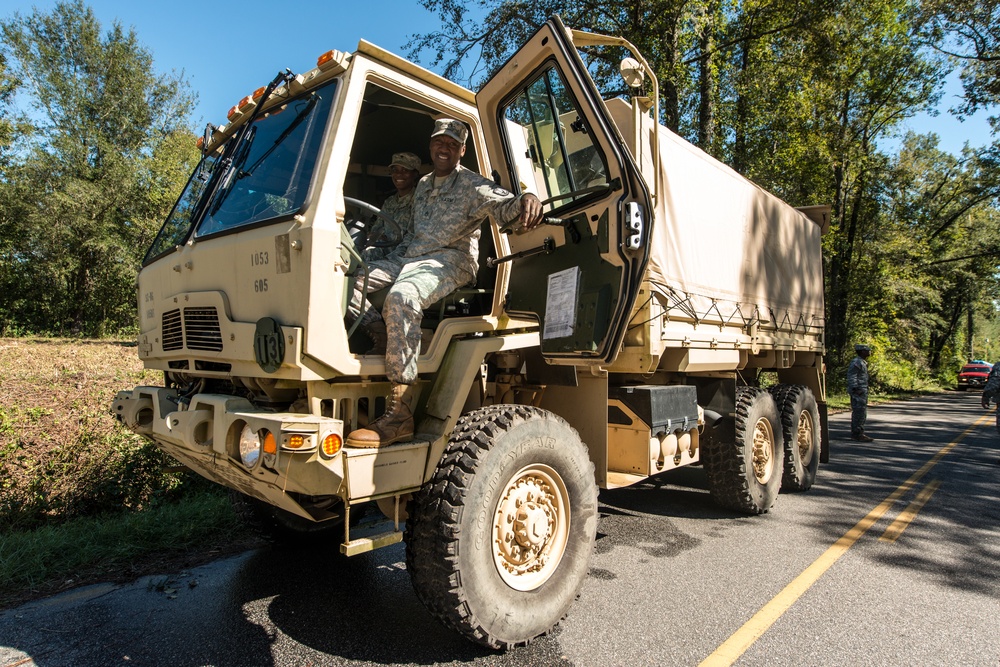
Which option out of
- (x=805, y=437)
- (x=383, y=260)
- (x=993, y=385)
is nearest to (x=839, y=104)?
(x=993, y=385)

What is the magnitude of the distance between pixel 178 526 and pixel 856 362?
12572 mm

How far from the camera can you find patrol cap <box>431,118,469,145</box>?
3512 millimetres

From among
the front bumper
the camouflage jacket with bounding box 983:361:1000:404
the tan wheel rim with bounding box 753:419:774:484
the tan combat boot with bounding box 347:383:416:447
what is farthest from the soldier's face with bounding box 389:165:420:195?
the camouflage jacket with bounding box 983:361:1000:404

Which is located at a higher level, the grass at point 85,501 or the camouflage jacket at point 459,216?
the camouflage jacket at point 459,216

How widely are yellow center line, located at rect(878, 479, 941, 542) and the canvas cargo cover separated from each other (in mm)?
2111

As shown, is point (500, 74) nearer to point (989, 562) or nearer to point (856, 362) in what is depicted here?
point (989, 562)

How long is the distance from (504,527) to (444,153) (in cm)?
211

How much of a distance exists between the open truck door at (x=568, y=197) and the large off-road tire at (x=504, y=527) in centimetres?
66

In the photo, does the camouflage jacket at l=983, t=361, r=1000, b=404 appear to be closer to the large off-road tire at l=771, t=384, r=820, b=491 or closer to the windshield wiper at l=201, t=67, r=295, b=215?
the large off-road tire at l=771, t=384, r=820, b=491

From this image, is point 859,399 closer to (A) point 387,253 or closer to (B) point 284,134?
(A) point 387,253

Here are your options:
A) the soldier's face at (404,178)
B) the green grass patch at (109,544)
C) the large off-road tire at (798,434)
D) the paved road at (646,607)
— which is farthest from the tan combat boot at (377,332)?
the large off-road tire at (798,434)

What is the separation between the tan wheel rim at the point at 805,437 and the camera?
6.77 meters

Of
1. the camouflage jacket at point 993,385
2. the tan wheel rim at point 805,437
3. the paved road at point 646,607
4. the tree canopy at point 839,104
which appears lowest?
the paved road at point 646,607

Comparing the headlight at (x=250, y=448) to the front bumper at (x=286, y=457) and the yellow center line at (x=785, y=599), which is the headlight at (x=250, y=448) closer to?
the front bumper at (x=286, y=457)
